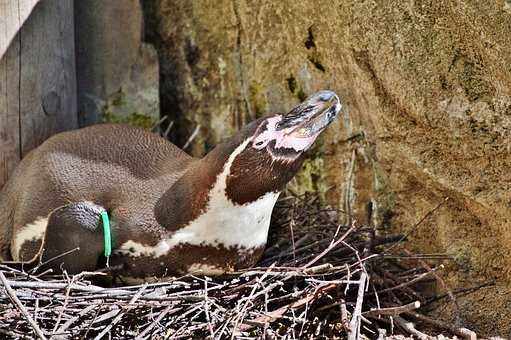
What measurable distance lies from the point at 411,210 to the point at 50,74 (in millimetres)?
1296

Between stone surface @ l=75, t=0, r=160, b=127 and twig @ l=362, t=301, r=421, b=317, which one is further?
stone surface @ l=75, t=0, r=160, b=127

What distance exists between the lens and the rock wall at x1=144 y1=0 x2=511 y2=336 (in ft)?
10.6

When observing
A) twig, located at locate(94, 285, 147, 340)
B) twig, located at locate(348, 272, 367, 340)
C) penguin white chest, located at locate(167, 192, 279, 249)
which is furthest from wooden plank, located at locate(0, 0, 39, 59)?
twig, located at locate(348, 272, 367, 340)

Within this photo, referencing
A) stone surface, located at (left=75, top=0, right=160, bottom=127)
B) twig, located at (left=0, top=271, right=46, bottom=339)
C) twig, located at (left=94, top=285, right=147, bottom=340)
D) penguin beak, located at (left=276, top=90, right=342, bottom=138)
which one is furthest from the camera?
stone surface, located at (left=75, top=0, right=160, bottom=127)

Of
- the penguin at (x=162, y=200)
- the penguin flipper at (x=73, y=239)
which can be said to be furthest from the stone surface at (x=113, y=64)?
the penguin flipper at (x=73, y=239)

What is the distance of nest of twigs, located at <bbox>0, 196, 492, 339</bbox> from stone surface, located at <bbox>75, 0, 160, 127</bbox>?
785 mm

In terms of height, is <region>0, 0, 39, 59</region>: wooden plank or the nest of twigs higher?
<region>0, 0, 39, 59</region>: wooden plank

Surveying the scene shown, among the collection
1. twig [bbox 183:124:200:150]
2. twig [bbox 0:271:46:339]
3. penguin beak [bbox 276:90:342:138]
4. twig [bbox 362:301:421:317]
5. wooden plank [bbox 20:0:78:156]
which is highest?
wooden plank [bbox 20:0:78:156]

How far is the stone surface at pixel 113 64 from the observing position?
155 inches

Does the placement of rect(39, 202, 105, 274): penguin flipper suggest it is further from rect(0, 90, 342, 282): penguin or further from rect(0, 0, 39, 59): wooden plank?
rect(0, 0, 39, 59): wooden plank

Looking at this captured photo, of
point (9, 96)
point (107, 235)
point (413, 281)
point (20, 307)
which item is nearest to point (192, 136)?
point (9, 96)

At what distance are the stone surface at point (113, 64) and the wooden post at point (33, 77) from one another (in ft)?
0.49

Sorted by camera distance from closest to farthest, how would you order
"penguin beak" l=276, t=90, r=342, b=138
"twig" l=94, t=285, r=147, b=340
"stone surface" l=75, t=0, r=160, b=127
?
"twig" l=94, t=285, r=147, b=340, "penguin beak" l=276, t=90, r=342, b=138, "stone surface" l=75, t=0, r=160, b=127

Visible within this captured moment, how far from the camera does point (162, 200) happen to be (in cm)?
327
